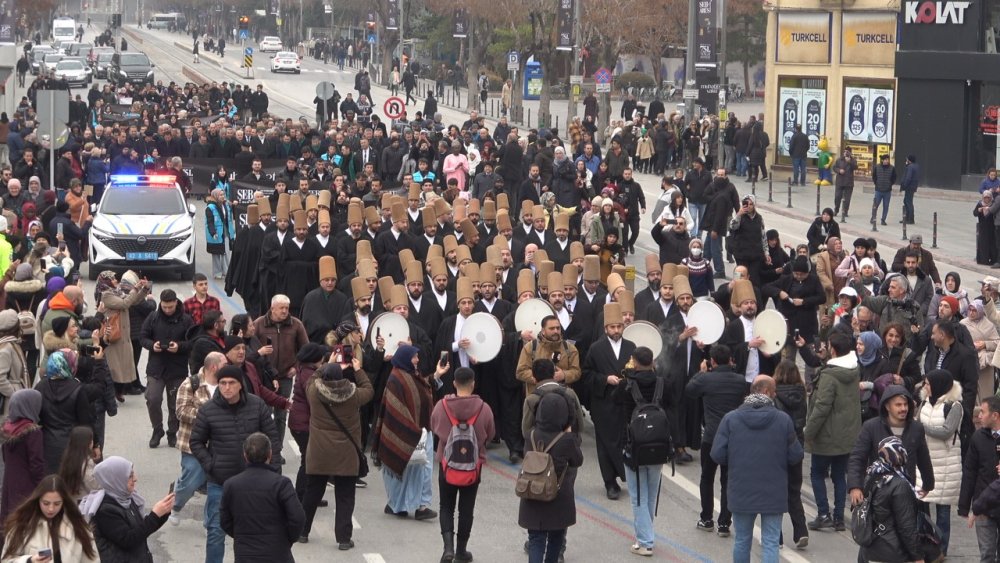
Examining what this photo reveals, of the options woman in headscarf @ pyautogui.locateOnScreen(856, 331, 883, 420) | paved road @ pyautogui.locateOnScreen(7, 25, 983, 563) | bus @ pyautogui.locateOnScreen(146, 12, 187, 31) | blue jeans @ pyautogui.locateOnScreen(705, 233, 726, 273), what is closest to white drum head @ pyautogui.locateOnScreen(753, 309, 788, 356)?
woman in headscarf @ pyautogui.locateOnScreen(856, 331, 883, 420)

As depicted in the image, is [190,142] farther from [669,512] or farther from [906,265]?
[669,512]

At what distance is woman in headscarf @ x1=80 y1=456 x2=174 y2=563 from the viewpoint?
9.05 meters

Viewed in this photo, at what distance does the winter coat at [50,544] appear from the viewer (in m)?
8.34

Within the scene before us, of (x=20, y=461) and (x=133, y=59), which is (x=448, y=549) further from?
Result: (x=133, y=59)

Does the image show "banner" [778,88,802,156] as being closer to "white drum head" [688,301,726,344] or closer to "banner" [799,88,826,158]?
"banner" [799,88,826,158]

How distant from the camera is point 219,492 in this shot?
11586 mm

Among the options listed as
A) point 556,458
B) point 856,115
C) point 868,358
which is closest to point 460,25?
point 856,115

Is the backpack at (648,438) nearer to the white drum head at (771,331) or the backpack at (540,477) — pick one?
the backpack at (540,477)

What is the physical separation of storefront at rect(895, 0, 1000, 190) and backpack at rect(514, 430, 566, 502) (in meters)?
30.8

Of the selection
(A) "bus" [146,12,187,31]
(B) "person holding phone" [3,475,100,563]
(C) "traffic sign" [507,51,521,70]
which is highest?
(A) "bus" [146,12,187,31]

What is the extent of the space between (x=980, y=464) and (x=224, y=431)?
5060 mm

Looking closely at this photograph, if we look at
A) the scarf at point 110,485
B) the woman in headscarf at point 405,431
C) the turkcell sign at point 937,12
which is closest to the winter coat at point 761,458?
the woman in headscarf at point 405,431

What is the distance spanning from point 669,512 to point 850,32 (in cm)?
3105

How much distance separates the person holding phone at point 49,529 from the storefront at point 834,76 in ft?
116
